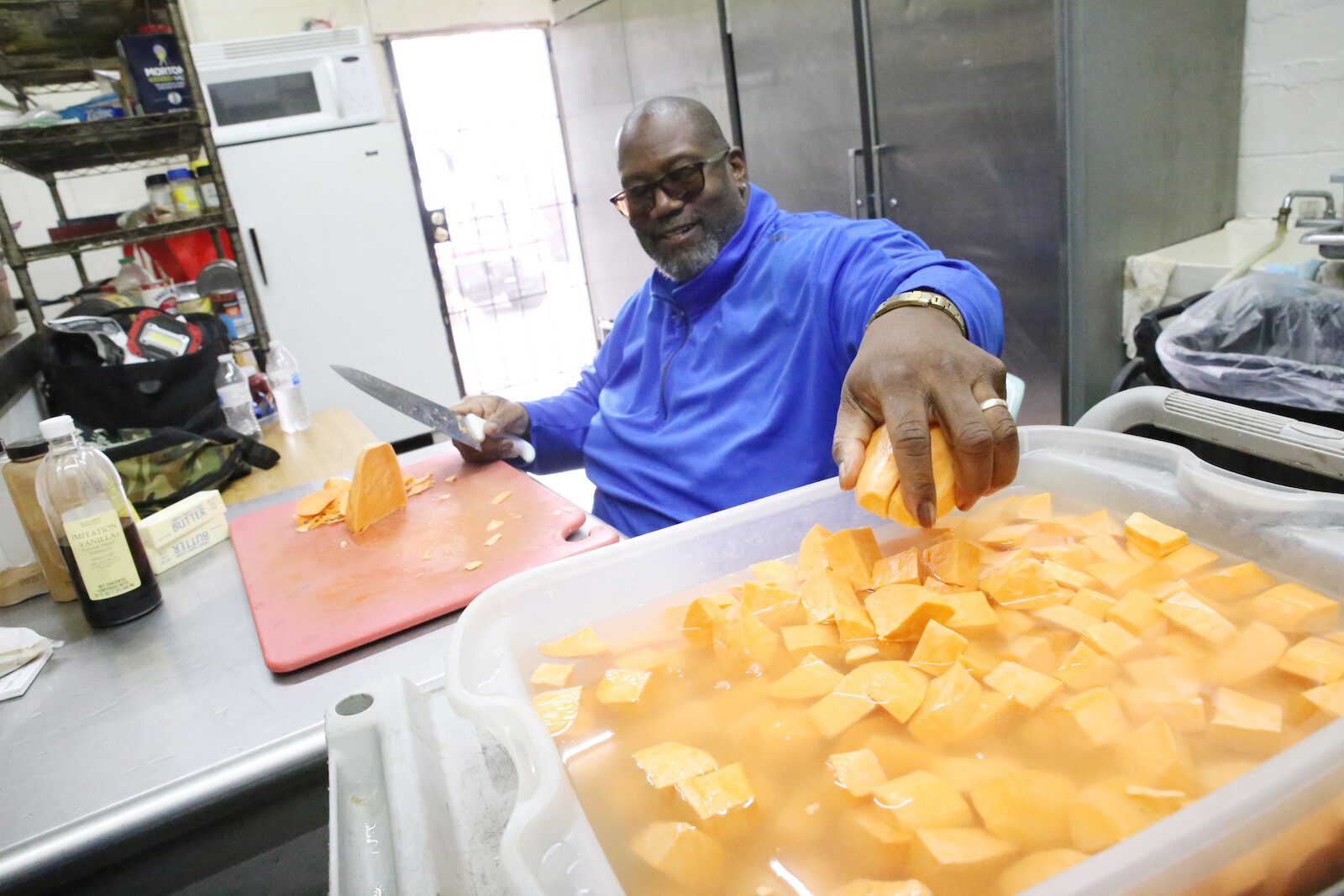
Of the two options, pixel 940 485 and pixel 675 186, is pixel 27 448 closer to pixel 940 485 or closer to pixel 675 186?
pixel 675 186

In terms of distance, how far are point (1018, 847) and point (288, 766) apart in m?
0.68

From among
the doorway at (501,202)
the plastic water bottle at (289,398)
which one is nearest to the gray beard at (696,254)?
the plastic water bottle at (289,398)

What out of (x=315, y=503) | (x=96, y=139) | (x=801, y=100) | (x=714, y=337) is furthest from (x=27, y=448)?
(x=801, y=100)

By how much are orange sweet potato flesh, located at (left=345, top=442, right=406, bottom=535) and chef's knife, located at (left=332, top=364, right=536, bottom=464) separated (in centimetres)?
14

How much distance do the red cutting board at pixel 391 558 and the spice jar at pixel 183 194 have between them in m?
1.78

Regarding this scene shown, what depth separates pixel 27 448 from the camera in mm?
1165

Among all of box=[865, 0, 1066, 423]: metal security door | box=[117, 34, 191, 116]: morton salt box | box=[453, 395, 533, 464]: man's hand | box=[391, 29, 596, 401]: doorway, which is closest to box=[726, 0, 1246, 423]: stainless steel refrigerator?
box=[865, 0, 1066, 423]: metal security door

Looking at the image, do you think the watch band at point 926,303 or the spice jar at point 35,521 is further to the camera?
the spice jar at point 35,521

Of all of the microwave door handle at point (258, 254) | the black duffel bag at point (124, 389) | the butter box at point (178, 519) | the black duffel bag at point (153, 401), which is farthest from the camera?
the microwave door handle at point (258, 254)

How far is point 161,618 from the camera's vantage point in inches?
45.2

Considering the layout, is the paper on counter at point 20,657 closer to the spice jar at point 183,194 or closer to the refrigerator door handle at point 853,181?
the spice jar at point 183,194

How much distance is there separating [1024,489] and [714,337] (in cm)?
74

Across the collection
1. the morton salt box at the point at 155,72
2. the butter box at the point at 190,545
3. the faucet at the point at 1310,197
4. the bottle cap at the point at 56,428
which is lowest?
the butter box at the point at 190,545

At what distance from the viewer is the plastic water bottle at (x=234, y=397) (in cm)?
225
